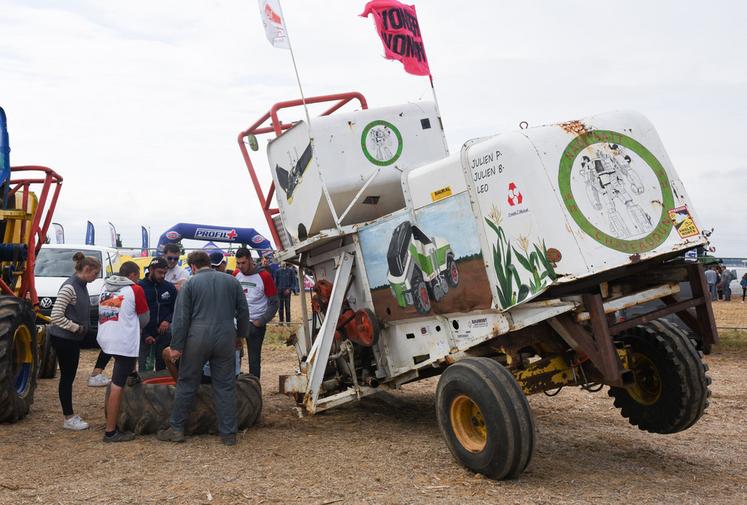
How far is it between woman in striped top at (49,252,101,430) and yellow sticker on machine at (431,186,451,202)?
3.31m

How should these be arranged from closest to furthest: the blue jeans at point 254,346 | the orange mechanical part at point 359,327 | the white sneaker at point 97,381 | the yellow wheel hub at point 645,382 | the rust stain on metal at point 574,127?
1. the rust stain on metal at point 574,127
2. the yellow wheel hub at point 645,382
3. the orange mechanical part at point 359,327
4. the blue jeans at point 254,346
5. the white sneaker at point 97,381

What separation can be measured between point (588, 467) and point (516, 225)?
195 cm

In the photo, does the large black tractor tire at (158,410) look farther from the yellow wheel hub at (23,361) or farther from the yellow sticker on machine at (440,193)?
the yellow sticker on machine at (440,193)

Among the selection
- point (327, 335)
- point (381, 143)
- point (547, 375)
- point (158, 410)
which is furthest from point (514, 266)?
point (158, 410)

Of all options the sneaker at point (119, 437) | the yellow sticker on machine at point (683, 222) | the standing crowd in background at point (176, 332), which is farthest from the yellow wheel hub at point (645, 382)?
the sneaker at point (119, 437)

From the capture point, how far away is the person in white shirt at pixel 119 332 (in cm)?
675

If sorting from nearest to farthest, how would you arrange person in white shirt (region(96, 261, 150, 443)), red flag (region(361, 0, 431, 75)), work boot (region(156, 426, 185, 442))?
work boot (region(156, 426, 185, 442))
person in white shirt (region(96, 261, 150, 443))
red flag (region(361, 0, 431, 75))

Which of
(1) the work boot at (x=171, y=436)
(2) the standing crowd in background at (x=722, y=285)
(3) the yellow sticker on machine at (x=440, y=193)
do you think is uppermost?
(3) the yellow sticker on machine at (x=440, y=193)

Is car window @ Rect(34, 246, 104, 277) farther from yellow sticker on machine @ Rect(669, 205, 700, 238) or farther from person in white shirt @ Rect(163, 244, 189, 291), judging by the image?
yellow sticker on machine @ Rect(669, 205, 700, 238)

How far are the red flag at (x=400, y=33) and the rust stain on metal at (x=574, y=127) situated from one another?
2623 millimetres

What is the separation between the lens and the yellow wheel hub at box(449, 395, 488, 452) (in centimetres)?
560

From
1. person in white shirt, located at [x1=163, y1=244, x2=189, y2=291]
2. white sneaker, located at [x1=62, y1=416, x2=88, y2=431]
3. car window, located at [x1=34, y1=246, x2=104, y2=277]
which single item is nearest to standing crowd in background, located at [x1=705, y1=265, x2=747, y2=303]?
car window, located at [x1=34, y1=246, x2=104, y2=277]

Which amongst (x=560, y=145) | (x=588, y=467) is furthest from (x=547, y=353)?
(x=560, y=145)

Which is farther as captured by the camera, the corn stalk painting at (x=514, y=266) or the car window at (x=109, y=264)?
the car window at (x=109, y=264)
